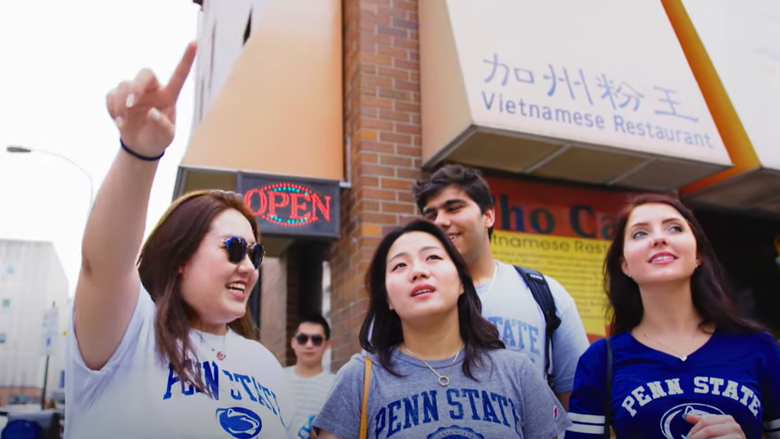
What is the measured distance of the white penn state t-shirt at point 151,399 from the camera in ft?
4.93

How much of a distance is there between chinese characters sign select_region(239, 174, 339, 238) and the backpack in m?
2.30

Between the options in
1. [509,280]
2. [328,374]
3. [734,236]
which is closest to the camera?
[509,280]

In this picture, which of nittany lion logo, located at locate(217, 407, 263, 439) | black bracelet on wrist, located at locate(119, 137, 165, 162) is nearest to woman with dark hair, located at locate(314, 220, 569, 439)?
nittany lion logo, located at locate(217, 407, 263, 439)

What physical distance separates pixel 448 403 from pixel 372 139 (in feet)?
11.0

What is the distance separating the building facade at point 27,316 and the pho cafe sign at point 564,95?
4.05 m

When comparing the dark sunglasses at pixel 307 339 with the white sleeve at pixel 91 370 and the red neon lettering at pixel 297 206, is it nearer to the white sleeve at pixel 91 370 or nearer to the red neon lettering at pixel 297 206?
the red neon lettering at pixel 297 206

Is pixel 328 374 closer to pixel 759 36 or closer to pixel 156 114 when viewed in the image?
pixel 156 114

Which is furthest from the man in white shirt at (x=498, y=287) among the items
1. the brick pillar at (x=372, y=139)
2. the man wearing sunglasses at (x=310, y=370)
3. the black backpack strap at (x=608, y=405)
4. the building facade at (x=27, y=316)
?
the building facade at (x=27, y=316)

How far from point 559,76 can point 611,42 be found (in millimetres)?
781

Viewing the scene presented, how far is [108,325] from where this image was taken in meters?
1.47

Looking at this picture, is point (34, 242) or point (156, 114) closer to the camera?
point (156, 114)

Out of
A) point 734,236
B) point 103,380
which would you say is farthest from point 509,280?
point 734,236

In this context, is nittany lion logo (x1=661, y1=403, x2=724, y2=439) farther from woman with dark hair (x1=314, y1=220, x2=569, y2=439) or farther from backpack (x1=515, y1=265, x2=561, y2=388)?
backpack (x1=515, y1=265, x2=561, y2=388)

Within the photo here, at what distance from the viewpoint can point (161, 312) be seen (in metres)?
1.66
